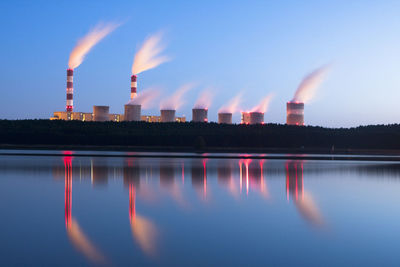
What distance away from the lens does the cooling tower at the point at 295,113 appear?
66562mm

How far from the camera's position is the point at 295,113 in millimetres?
66750

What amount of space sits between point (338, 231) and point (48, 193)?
23.8 feet

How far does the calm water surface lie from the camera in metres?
6.41

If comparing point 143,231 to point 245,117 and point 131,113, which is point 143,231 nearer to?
point 131,113

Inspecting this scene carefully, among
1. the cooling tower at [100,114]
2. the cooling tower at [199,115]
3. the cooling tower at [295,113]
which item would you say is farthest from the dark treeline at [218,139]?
the cooling tower at [199,115]

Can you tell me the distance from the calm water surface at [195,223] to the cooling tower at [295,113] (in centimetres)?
5167

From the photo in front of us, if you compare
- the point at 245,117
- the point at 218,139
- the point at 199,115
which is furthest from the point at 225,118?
the point at 218,139

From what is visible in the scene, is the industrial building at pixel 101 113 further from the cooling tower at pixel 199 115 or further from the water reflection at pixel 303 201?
the water reflection at pixel 303 201

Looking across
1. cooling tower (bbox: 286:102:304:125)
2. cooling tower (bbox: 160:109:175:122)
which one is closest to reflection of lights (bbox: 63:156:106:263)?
cooling tower (bbox: 286:102:304:125)

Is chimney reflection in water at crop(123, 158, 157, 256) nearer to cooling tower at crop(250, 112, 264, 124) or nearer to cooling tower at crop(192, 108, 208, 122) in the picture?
cooling tower at crop(192, 108, 208, 122)

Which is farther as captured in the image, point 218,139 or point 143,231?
point 218,139

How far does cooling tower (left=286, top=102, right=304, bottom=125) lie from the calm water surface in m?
51.7

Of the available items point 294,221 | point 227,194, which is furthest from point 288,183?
point 294,221

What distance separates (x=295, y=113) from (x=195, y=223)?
195 feet
